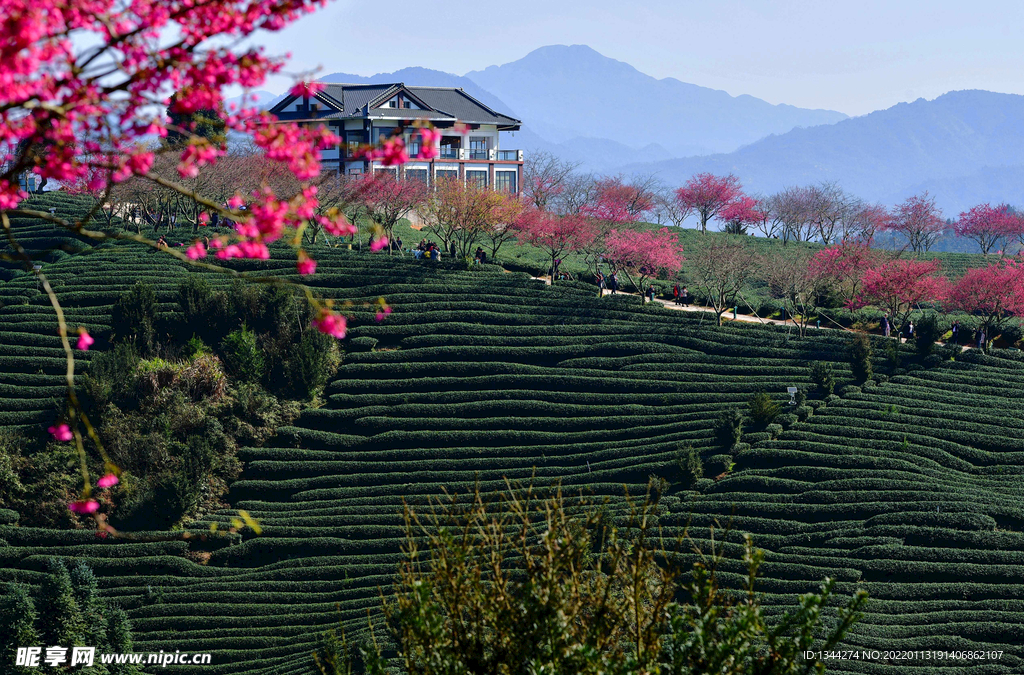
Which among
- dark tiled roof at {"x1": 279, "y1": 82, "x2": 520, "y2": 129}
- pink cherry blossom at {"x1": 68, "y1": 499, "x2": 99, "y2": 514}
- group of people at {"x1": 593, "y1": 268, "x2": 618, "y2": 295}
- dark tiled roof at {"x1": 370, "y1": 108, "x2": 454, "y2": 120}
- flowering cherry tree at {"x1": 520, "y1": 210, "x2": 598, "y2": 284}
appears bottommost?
pink cherry blossom at {"x1": 68, "y1": 499, "x2": 99, "y2": 514}

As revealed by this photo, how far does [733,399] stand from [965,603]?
14596 millimetres

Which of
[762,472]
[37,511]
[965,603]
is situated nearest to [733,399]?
[762,472]

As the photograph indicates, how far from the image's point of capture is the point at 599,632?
8.16 metres

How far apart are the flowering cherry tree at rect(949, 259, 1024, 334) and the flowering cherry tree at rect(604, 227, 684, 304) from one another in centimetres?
1625

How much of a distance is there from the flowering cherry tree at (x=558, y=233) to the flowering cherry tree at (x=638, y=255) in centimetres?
157

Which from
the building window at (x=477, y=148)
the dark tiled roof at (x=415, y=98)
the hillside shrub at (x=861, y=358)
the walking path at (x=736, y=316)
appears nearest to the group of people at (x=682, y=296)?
the walking path at (x=736, y=316)

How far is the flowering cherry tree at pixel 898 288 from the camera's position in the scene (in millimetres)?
44938

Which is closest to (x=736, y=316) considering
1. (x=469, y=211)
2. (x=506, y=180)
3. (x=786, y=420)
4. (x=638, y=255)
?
(x=638, y=255)

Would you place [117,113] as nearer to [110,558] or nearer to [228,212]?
[228,212]

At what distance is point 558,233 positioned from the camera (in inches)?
2103

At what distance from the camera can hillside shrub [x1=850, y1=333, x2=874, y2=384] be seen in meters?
38.1

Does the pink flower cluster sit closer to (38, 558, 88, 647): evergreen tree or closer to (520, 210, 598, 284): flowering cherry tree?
(38, 558, 88, 647): evergreen tree

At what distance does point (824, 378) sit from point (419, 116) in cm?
4724

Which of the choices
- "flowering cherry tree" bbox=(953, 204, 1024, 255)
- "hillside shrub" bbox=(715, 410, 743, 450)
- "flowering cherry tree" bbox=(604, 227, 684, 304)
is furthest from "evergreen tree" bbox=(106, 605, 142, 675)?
"flowering cherry tree" bbox=(953, 204, 1024, 255)
